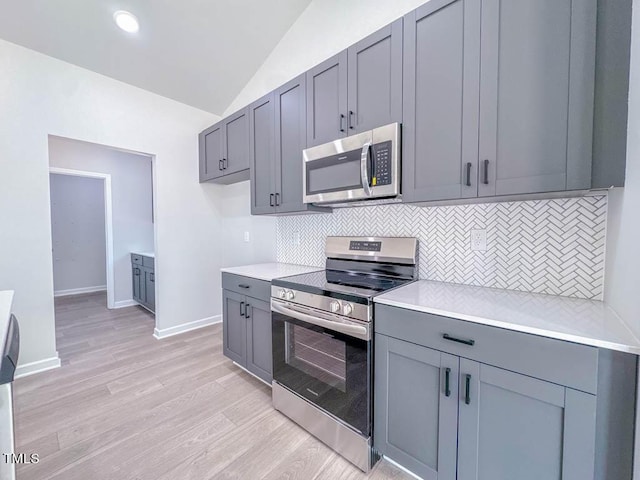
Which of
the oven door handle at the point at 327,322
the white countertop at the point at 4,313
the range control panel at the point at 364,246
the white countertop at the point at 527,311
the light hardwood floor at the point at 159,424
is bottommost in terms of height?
the light hardwood floor at the point at 159,424

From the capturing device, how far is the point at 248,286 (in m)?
2.16

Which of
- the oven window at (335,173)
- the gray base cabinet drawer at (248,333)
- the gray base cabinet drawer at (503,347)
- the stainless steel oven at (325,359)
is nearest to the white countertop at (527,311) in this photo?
the gray base cabinet drawer at (503,347)

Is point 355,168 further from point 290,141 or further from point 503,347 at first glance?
point 503,347

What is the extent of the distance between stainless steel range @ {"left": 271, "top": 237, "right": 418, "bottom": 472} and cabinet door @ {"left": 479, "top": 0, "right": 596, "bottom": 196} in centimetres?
75

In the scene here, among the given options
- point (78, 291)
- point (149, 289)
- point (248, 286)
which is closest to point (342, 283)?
point (248, 286)

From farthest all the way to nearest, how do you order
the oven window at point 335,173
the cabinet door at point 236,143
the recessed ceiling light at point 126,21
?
the cabinet door at point 236,143 → the recessed ceiling light at point 126,21 → the oven window at point 335,173

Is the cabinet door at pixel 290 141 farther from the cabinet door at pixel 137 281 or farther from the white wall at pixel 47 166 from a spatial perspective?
the cabinet door at pixel 137 281

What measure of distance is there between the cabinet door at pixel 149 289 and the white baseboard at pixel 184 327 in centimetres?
73

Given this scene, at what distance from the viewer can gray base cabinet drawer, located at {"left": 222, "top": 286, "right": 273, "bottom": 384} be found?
81.0 inches

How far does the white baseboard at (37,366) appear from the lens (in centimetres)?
230

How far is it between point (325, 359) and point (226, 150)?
7.87 ft

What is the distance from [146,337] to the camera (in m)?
3.19

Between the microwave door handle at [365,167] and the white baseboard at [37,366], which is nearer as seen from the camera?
the microwave door handle at [365,167]

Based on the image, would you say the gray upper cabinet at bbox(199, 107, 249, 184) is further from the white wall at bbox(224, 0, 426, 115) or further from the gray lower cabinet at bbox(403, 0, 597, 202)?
the gray lower cabinet at bbox(403, 0, 597, 202)
